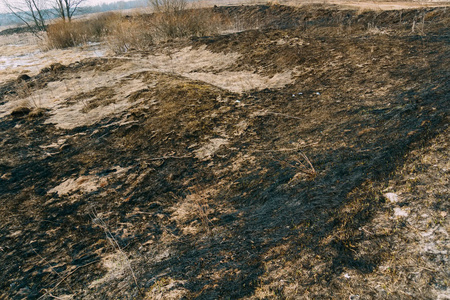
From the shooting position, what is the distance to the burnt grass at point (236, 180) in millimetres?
1759

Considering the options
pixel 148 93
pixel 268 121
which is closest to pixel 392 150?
pixel 268 121

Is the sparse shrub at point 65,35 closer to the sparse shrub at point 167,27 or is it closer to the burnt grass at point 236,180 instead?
the sparse shrub at point 167,27

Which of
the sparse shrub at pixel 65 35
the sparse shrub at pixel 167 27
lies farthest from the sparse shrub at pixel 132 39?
the sparse shrub at pixel 65 35

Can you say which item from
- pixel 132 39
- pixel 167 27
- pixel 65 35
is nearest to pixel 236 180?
pixel 167 27

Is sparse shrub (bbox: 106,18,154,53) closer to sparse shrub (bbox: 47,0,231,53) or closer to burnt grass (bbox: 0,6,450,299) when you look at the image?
sparse shrub (bbox: 47,0,231,53)

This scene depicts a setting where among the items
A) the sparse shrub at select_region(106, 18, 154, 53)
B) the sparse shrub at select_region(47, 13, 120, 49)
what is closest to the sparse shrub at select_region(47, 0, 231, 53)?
the sparse shrub at select_region(106, 18, 154, 53)

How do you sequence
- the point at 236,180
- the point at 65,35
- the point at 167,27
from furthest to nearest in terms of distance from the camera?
the point at 65,35 → the point at 167,27 → the point at 236,180

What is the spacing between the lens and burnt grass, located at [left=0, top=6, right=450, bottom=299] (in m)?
1.76

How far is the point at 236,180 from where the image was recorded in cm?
297

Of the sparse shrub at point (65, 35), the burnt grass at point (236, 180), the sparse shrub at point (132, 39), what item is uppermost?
the sparse shrub at point (65, 35)

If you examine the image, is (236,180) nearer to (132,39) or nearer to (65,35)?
(132,39)

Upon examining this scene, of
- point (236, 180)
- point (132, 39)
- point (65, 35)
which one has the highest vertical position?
point (65, 35)

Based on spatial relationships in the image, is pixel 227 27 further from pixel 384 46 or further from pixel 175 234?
pixel 175 234

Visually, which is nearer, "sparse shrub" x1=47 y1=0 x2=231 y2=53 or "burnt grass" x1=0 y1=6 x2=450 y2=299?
"burnt grass" x1=0 y1=6 x2=450 y2=299
